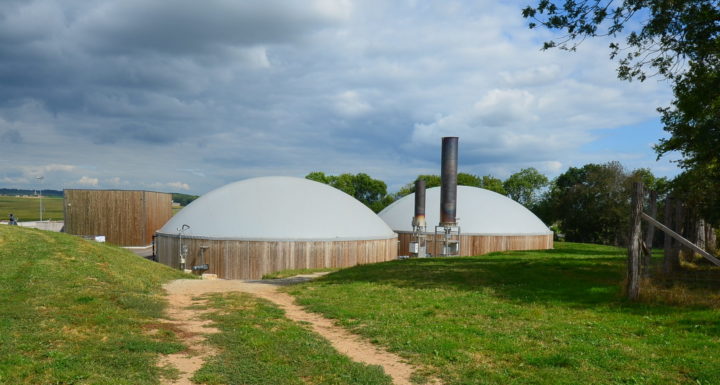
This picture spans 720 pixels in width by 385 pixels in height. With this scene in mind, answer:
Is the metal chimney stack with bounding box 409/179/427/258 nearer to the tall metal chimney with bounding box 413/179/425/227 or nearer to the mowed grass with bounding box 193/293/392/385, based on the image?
the tall metal chimney with bounding box 413/179/425/227

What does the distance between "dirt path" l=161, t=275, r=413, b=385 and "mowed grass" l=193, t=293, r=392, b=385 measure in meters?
0.24

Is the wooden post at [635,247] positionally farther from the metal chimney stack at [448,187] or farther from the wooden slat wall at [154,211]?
the wooden slat wall at [154,211]

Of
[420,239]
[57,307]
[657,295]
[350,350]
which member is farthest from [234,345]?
[420,239]

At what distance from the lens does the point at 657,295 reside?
43.4 feet

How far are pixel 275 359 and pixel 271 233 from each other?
887 inches

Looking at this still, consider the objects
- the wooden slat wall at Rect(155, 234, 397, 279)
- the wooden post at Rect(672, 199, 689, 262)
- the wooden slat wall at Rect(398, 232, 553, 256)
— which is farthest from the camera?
the wooden slat wall at Rect(398, 232, 553, 256)

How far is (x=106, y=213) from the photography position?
52.5m

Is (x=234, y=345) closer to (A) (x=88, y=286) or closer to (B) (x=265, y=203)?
(A) (x=88, y=286)

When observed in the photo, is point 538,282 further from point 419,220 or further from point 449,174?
point 419,220

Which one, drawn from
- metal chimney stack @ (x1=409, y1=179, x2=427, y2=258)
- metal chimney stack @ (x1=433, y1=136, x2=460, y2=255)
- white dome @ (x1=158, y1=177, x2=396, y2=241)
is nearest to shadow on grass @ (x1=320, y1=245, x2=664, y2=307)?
white dome @ (x1=158, y1=177, x2=396, y2=241)

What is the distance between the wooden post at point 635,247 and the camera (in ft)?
Result: 44.0

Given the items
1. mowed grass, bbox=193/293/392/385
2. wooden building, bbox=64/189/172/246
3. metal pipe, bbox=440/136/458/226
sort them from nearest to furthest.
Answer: mowed grass, bbox=193/293/392/385
metal pipe, bbox=440/136/458/226
wooden building, bbox=64/189/172/246

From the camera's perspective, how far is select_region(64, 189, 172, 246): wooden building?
52.4 m

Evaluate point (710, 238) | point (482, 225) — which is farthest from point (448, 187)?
point (710, 238)
